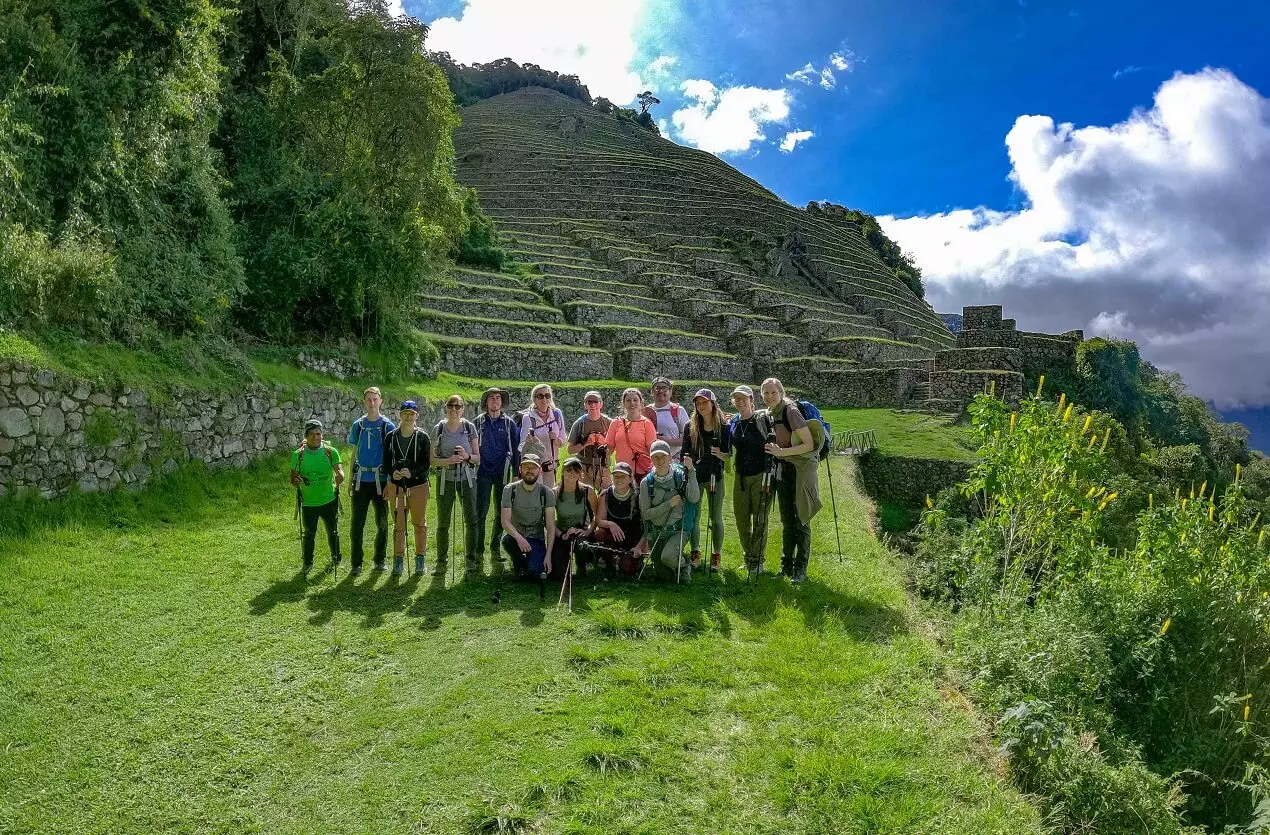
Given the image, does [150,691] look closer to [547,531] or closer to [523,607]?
[523,607]

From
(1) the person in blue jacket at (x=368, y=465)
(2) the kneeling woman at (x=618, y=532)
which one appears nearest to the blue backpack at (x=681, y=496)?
(2) the kneeling woman at (x=618, y=532)

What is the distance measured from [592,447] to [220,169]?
9.78 metres

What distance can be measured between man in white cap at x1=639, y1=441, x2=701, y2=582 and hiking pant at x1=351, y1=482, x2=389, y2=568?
2798 mm

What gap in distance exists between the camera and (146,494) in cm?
880

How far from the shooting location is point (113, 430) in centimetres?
849

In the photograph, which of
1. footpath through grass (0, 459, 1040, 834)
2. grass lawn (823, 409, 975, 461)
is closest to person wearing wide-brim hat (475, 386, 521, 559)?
footpath through grass (0, 459, 1040, 834)

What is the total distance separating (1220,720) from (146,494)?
11562mm

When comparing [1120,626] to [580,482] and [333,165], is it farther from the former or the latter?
[333,165]

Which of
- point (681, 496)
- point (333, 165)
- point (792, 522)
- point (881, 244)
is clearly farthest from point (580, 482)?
point (881, 244)

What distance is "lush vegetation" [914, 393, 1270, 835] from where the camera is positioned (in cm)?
531

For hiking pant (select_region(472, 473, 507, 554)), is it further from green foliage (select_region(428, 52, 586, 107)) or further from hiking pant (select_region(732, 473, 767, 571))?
green foliage (select_region(428, 52, 586, 107))

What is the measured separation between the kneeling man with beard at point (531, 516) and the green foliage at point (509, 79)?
87.2 metres

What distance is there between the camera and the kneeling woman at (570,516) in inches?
286

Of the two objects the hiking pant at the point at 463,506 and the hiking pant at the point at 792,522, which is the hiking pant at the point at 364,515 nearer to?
the hiking pant at the point at 463,506
